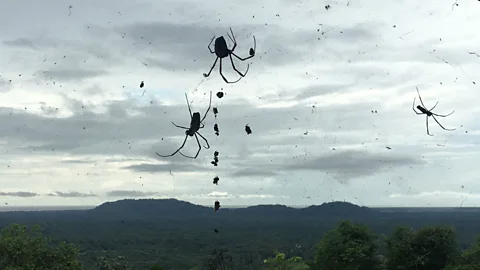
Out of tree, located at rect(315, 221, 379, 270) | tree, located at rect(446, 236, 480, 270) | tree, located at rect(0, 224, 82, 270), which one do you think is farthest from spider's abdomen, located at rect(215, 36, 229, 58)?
tree, located at rect(315, 221, 379, 270)

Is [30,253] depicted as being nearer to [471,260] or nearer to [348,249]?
[348,249]

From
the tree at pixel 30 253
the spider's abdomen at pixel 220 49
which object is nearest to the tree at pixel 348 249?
the tree at pixel 30 253

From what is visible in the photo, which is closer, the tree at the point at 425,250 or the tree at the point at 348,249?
the tree at the point at 425,250

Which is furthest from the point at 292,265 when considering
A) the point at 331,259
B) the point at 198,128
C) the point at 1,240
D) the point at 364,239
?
the point at 198,128

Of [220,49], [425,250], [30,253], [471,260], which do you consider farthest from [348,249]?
[220,49]

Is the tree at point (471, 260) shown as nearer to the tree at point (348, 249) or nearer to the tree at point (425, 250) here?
the tree at point (425, 250)
